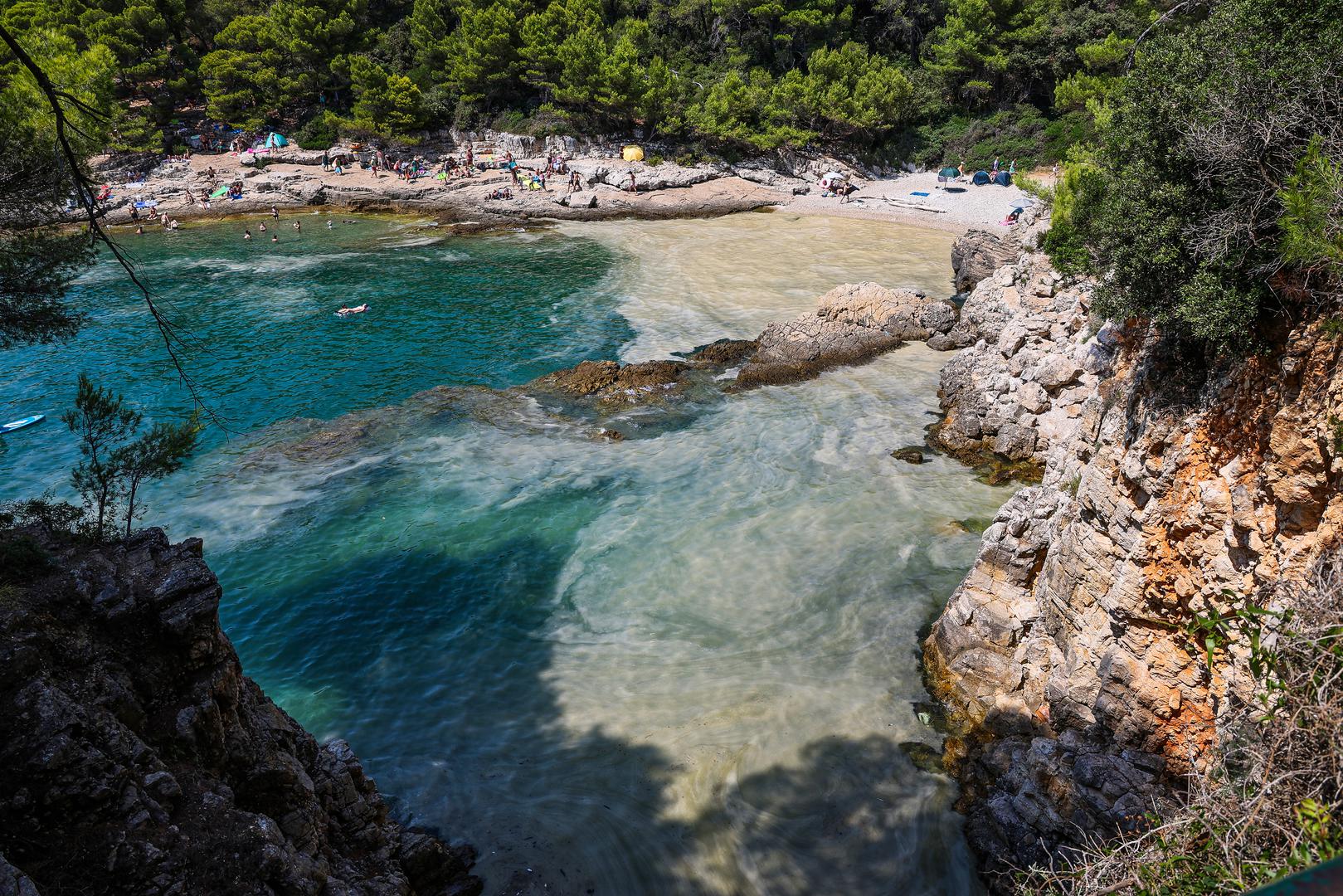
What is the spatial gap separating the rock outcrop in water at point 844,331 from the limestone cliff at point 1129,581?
13053 millimetres

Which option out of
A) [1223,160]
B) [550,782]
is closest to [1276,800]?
[1223,160]

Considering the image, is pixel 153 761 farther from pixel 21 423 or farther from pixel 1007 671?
pixel 21 423

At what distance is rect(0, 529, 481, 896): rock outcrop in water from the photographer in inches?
230

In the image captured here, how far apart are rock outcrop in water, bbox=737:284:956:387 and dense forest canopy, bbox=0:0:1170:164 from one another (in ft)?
93.2

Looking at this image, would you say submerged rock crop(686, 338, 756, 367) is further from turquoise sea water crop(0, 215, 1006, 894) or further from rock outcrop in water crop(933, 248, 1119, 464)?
rock outcrop in water crop(933, 248, 1119, 464)

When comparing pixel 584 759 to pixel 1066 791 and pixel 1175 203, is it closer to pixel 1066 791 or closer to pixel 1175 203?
pixel 1066 791

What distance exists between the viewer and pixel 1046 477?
14.3 meters

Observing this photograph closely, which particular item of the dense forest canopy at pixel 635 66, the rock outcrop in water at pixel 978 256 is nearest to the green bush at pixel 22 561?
the rock outcrop in water at pixel 978 256

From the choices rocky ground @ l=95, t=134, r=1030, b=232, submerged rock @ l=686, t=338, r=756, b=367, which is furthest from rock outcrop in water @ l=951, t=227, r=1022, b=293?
submerged rock @ l=686, t=338, r=756, b=367

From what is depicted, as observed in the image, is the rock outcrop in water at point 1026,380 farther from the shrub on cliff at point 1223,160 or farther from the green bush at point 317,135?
the green bush at point 317,135

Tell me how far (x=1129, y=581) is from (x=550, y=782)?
9163 millimetres

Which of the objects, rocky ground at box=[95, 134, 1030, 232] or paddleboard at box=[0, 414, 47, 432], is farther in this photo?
rocky ground at box=[95, 134, 1030, 232]

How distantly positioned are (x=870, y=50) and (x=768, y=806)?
73.4m

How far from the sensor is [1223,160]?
9062mm
